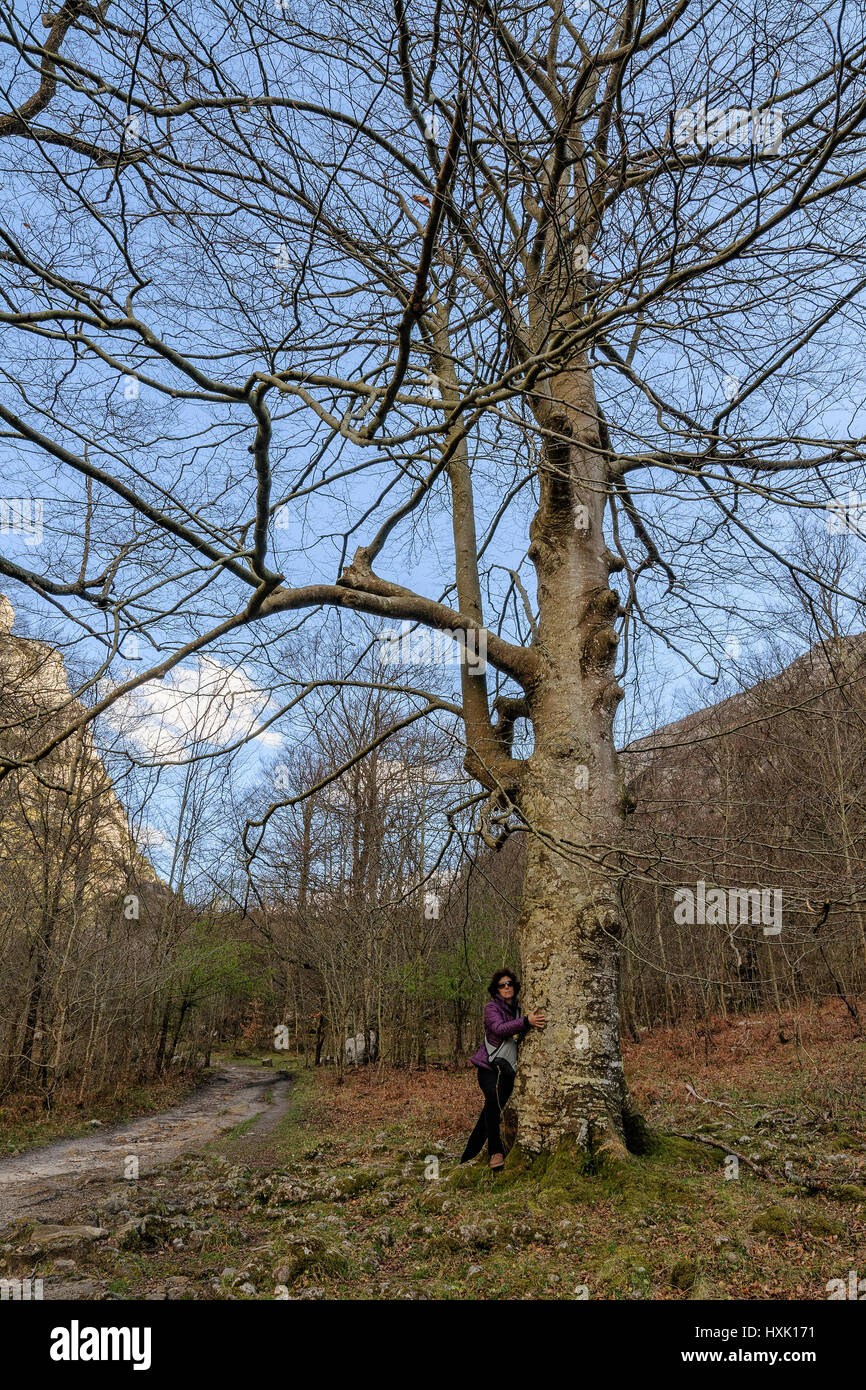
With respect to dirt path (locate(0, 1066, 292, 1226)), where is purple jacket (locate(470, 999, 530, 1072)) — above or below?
above

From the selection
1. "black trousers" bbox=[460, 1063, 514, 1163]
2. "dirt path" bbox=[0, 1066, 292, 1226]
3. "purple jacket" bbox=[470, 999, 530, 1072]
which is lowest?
"dirt path" bbox=[0, 1066, 292, 1226]

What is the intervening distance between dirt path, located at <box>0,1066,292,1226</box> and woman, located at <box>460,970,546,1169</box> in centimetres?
342

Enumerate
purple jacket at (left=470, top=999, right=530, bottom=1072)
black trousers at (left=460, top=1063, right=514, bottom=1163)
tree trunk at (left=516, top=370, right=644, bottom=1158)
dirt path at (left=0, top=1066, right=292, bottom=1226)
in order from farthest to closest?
dirt path at (left=0, top=1066, right=292, bottom=1226)
black trousers at (left=460, top=1063, right=514, bottom=1163)
purple jacket at (left=470, top=999, right=530, bottom=1072)
tree trunk at (left=516, top=370, right=644, bottom=1158)

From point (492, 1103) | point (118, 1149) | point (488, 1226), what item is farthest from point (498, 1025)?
point (118, 1149)

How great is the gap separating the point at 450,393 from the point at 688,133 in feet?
14.5

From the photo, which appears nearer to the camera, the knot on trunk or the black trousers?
the knot on trunk

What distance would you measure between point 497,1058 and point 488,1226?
1.51m

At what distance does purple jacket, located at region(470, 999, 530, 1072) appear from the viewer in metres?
5.36

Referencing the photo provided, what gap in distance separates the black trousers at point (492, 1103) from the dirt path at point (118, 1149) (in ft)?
10.7

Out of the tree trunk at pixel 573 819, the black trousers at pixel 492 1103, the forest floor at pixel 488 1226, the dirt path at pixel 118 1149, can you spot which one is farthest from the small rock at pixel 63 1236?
the tree trunk at pixel 573 819

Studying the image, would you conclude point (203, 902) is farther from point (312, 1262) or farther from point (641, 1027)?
point (312, 1262)

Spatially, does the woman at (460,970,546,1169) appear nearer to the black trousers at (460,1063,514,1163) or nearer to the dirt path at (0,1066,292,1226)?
the black trousers at (460,1063,514,1163)

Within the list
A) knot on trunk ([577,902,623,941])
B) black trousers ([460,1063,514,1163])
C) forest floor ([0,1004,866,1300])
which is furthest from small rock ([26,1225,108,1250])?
knot on trunk ([577,902,623,941])
